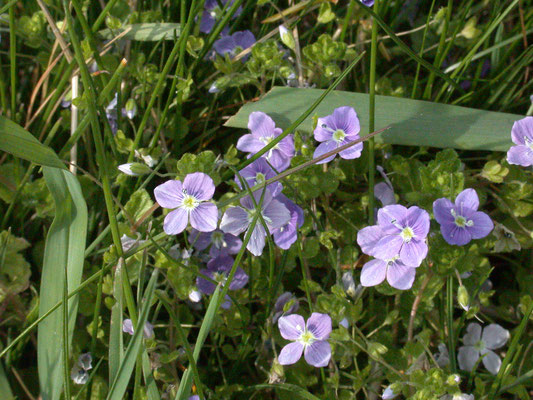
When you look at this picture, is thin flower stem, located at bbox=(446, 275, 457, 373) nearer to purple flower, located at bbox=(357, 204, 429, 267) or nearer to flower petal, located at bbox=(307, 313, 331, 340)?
purple flower, located at bbox=(357, 204, 429, 267)

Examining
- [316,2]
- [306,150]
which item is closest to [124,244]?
[306,150]

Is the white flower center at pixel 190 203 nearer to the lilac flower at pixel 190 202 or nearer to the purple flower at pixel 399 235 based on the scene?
the lilac flower at pixel 190 202

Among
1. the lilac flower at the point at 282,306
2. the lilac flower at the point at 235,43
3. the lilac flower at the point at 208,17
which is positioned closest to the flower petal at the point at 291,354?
the lilac flower at the point at 282,306

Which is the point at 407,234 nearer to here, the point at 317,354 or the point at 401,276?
the point at 401,276

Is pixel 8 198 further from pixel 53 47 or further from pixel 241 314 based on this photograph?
pixel 241 314

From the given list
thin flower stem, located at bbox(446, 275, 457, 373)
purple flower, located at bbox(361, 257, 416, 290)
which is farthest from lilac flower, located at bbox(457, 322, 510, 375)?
purple flower, located at bbox(361, 257, 416, 290)

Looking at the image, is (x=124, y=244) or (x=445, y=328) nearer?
(x=124, y=244)

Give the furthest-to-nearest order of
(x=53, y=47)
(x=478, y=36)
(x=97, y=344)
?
(x=478, y=36), (x=53, y=47), (x=97, y=344)
